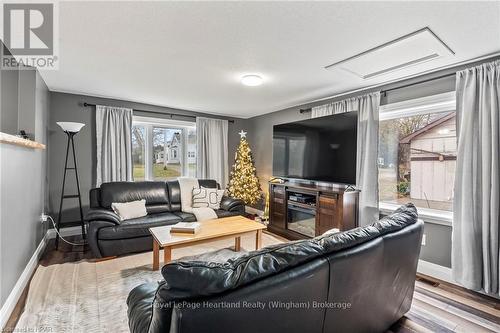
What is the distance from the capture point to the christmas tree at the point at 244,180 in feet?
17.1

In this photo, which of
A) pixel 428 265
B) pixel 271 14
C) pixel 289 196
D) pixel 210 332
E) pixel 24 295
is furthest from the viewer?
pixel 289 196

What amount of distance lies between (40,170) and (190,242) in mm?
2332

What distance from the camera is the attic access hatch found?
213 cm

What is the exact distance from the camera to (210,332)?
2.99ft

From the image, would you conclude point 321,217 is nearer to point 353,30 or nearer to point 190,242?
point 190,242

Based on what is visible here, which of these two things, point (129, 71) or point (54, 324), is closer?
point (54, 324)

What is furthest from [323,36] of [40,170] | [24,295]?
[40,170]

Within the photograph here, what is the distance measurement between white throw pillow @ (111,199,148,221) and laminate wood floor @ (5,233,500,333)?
4.41 feet

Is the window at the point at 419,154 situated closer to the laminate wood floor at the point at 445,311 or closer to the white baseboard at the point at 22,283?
the laminate wood floor at the point at 445,311

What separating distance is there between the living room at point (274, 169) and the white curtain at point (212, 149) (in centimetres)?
72

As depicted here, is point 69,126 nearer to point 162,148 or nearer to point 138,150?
point 138,150

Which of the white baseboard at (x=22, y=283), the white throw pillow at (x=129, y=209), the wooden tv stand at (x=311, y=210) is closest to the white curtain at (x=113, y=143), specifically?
the white throw pillow at (x=129, y=209)

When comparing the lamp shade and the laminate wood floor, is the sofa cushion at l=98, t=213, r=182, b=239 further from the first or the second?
the lamp shade

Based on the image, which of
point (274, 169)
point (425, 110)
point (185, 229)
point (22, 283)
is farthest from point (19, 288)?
point (425, 110)
